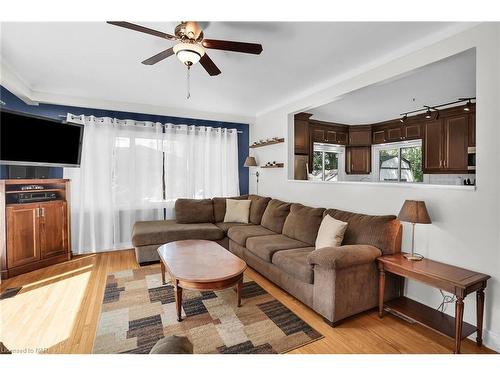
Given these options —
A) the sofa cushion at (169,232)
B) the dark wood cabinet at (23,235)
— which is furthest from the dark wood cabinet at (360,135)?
the dark wood cabinet at (23,235)

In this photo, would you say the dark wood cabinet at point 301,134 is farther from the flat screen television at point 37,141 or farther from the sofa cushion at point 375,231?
the flat screen television at point 37,141

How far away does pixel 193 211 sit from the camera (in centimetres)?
453

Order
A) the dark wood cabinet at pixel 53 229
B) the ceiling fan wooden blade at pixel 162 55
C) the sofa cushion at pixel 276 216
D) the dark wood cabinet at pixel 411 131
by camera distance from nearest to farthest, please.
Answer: the ceiling fan wooden blade at pixel 162 55, the dark wood cabinet at pixel 53 229, the sofa cushion at pixel 276 216, the dark wood cabinet at pixel 411 131

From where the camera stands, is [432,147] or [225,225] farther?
[432,147]

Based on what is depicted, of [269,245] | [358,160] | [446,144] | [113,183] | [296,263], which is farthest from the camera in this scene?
[358,160]

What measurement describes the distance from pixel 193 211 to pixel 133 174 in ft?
4.21

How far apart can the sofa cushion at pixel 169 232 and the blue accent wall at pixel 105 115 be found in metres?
1.73

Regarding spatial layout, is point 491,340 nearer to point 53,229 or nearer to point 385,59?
point 385,59

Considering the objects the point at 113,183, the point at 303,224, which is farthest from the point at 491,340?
the point at 113,183

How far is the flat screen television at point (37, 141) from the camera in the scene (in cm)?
312
